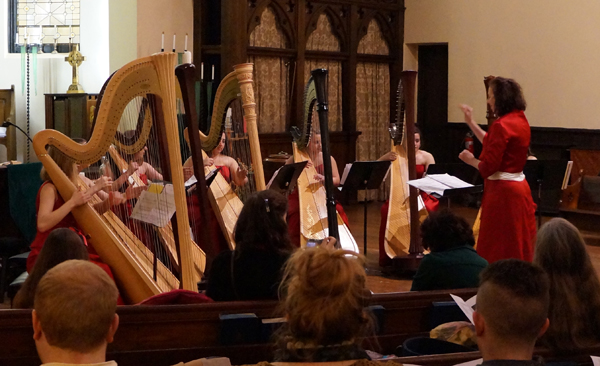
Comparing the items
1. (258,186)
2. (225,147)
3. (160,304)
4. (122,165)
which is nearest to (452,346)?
(160,304)

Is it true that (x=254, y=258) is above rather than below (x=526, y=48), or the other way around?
below

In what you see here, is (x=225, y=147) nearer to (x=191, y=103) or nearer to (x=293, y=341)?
(x=191, y=103)

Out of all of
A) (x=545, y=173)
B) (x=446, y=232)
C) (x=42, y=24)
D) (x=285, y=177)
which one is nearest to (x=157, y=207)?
(x=446, y=232)

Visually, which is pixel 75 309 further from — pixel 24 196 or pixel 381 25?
pixel 381 25

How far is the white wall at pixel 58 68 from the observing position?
926 centimetres

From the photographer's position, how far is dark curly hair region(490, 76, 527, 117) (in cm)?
435

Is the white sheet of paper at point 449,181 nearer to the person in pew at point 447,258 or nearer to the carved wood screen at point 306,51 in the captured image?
the person in pew at point 447,258

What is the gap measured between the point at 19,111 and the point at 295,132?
5.26 m

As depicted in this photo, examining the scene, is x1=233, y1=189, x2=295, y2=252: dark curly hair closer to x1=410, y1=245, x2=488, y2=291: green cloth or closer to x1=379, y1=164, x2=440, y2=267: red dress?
x1=410, y1=245, x2=488, y2=291: green cloth

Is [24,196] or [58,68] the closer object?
[24,196]

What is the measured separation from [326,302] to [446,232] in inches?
58.5

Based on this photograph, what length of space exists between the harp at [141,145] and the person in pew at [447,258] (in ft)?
3.53

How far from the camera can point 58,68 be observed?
9.54 metres

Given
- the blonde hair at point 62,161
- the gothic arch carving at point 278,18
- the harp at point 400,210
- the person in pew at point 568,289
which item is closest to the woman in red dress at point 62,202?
the blonde hair at point 62,161
